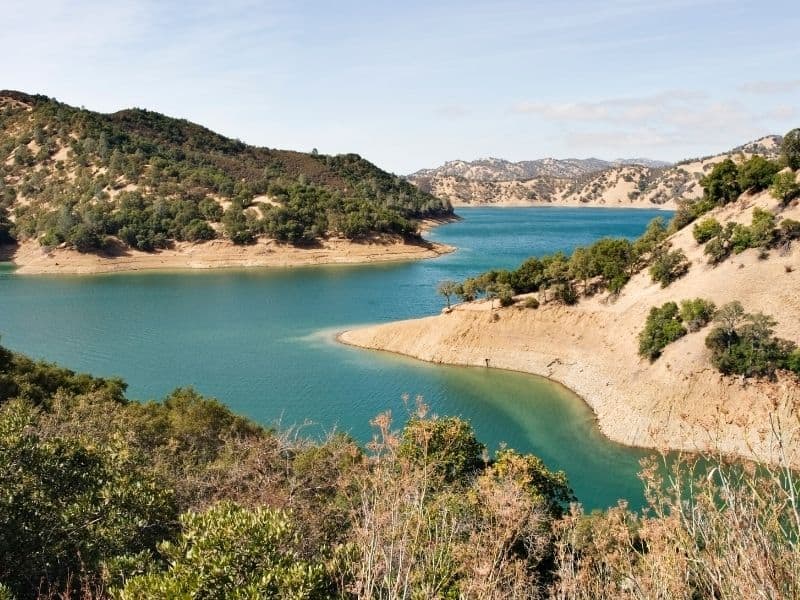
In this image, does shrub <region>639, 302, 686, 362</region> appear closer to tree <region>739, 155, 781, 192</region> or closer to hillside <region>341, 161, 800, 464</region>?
hillside <region>341, 161, 800, 464</region>

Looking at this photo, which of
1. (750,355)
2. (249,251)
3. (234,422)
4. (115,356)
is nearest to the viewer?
(234,422)

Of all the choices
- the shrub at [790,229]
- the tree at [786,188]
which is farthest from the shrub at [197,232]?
the shrub at [790,229]

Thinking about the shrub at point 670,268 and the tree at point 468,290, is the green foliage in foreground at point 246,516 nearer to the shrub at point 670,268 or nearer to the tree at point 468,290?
the shrub at point 670,268

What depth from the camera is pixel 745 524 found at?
24.5ft

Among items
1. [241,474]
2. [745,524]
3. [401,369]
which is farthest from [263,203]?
[745,524]

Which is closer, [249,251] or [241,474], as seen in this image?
[241,474]

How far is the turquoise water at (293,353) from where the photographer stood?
36.5 meters

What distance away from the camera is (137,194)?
118 metres

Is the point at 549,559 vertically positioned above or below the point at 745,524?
below

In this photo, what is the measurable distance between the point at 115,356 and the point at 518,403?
35.0 m

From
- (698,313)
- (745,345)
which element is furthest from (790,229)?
(745,345)

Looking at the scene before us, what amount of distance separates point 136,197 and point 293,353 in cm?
8116

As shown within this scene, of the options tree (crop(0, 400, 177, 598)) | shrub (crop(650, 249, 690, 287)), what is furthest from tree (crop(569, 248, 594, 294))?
tree (crop(0, 400, 177, 598))

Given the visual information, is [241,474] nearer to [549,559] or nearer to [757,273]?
[549,559]
